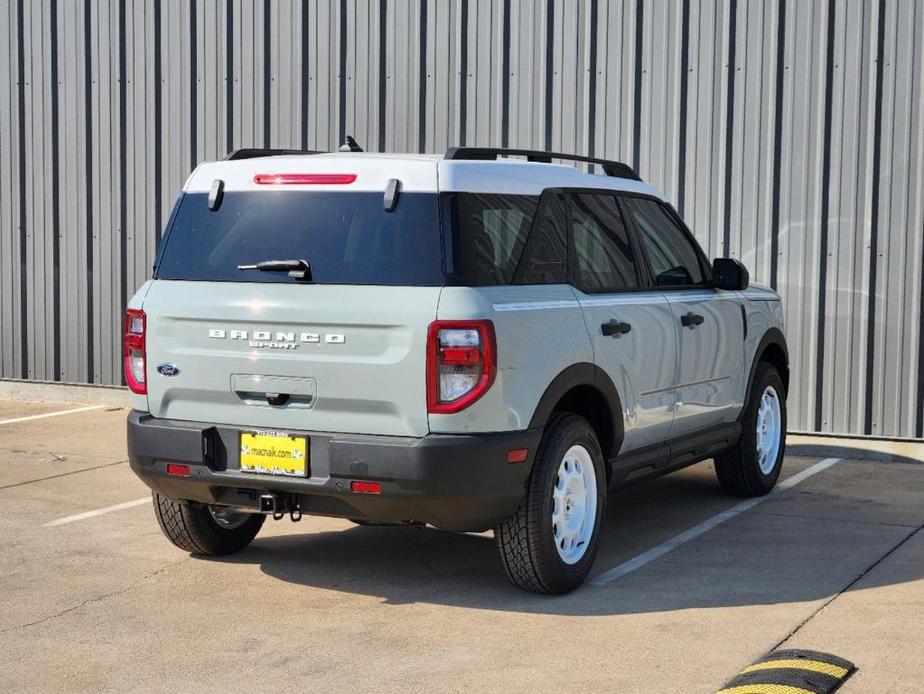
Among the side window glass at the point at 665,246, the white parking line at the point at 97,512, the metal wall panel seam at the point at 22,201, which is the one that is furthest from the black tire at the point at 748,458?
the metal wall panel seam at the point at 22,201

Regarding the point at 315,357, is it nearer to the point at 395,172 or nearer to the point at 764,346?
the point at 395,172

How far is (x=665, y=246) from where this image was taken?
7.59 m

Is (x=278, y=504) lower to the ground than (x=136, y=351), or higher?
lower

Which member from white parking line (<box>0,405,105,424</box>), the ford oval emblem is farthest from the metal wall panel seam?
the ford oval emblem

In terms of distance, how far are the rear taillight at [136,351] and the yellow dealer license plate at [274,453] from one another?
0.63 m

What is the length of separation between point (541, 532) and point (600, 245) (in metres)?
1.58

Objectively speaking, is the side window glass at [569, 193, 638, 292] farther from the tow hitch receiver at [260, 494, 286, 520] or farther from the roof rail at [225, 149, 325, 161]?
the tow hitch receiver at [260, 494, 286, 520]

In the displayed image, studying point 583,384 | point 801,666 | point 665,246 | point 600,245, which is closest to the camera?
point 801,666

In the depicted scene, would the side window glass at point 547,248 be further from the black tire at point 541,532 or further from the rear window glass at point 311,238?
the black tire at point 541,532

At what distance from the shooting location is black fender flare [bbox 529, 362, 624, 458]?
6000 mm

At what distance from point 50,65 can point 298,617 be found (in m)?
8.80

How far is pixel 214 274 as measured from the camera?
6.18 m

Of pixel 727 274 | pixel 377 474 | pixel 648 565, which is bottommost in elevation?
pixel 648 565

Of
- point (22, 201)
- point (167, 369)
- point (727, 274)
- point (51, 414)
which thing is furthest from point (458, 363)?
point (22, 201)
